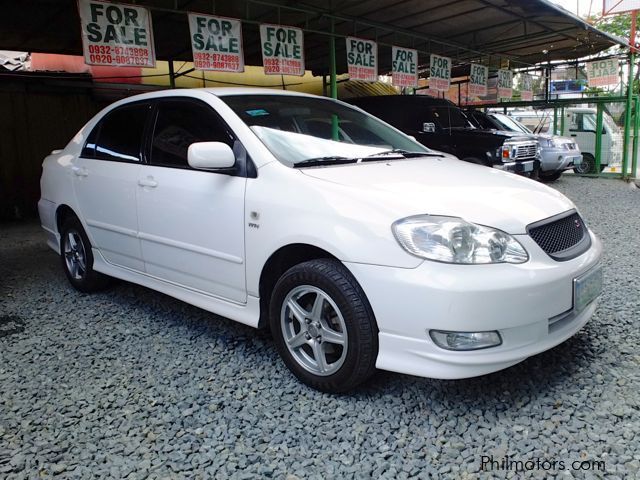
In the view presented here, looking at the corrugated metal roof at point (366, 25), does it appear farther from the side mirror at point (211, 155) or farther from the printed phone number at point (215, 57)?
the side mirror at point (211, 155)

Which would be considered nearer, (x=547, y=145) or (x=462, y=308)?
(x=462, y=308)

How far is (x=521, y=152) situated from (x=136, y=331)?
8.48 m

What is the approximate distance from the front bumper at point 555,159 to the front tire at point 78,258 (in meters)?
9.84

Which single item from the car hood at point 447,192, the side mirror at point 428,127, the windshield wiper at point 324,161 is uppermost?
the side mirror at point 428,127

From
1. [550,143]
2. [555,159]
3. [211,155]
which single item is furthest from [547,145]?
[211,155]

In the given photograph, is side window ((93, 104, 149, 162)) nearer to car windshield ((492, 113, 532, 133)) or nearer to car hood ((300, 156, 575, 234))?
car hood ((300, 156, 575, 234))

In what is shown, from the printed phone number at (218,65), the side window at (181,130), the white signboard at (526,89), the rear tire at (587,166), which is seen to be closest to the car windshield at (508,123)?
the white signboard at (526,89)

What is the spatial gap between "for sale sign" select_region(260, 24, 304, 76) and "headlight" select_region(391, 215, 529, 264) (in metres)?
5.24

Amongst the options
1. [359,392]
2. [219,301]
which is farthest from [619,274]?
[219,301]

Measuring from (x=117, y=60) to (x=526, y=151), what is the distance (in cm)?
756

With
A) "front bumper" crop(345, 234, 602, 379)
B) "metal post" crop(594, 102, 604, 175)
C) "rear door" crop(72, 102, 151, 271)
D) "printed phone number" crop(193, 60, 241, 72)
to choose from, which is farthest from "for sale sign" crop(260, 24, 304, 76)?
"metal post" crop(594, 102, 604, 175)

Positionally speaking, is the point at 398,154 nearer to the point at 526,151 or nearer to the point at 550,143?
the point at 526,151

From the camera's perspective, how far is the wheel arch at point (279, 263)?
8.80ft

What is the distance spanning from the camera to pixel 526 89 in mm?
13578
